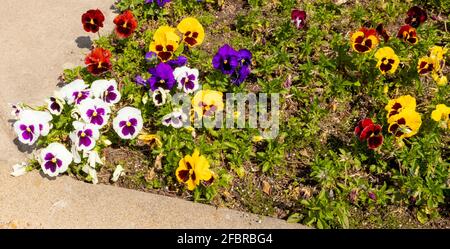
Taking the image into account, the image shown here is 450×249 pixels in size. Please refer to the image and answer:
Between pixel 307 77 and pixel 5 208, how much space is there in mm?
2740

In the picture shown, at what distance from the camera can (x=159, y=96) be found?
4.31 metres

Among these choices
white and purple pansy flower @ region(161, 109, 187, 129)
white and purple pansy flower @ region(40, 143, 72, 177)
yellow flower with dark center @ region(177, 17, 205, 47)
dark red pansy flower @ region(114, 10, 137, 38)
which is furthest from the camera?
dark red pansy flower @ region(114, 10, 137, 38)

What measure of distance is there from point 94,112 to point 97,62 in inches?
21.0


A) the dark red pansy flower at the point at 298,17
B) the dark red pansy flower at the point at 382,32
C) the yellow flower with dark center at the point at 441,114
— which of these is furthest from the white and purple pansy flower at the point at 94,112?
the yellow flower with dark center at the point at 441,114

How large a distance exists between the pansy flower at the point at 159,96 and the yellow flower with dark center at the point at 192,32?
0.61m

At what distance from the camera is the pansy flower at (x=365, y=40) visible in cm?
444

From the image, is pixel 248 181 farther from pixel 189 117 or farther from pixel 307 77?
pixel 307 77

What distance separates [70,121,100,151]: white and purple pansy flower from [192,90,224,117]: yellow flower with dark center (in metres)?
0.83

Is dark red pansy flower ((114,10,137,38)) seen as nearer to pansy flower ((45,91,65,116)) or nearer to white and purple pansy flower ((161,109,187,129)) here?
pansy flower ((45,91,65,116))

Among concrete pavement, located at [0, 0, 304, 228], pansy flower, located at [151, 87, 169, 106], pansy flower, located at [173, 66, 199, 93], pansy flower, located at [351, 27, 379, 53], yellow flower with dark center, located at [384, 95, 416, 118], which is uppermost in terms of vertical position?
pansy flower, located at [351, 27, 379, 53]

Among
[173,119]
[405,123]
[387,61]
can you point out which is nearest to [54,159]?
[173,119]

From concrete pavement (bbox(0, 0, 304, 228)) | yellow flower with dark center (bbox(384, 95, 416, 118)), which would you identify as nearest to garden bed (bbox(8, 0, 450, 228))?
yellow flower with dark center (bbox(384, 95, 416, 118))

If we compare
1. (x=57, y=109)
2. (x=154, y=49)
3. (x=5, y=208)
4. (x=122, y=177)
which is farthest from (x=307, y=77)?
(x=5, y=208)

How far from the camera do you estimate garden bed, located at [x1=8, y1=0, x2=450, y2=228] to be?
4008 millimetres
